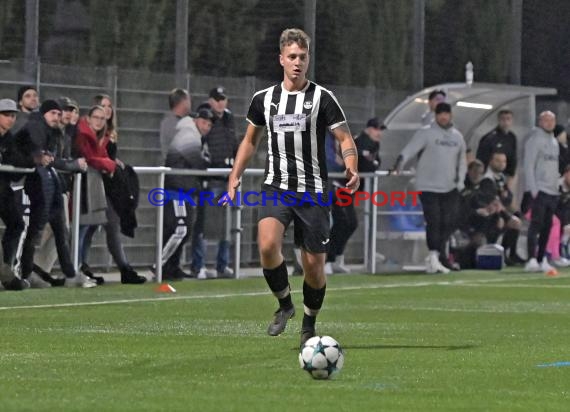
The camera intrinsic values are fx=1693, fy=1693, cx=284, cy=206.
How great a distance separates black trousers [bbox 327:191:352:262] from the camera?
23328 millimetres

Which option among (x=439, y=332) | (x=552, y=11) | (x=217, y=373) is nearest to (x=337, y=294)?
(x=439, y=332)

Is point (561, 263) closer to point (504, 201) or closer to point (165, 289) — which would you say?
point (504, 201)

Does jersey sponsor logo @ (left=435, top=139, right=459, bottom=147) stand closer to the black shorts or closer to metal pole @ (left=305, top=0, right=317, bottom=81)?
metal pole @ (left=305, top=0, right=317, bottom=81)

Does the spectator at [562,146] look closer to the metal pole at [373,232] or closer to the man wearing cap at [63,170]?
the metal pole at [373,232]

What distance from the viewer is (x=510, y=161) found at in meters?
26.6

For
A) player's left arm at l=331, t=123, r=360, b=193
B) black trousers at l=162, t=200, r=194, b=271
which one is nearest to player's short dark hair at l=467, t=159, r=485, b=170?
black trousers at l=162, t=200, r=194, b=271

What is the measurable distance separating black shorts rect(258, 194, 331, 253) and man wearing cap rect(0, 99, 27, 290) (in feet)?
21.0

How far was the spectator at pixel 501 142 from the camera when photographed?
26.5 meters

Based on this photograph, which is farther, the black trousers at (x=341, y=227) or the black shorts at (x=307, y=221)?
the black trousers at (x=341, y=227)

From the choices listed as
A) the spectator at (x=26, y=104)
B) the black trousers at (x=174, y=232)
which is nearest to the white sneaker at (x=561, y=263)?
the black trousers at (x=174, y=232)

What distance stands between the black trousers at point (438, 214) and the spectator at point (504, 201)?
2167mm

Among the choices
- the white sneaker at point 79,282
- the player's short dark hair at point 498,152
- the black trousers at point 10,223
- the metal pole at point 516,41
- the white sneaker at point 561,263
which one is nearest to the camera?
the black trousers at point 10,223

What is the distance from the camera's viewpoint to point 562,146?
2820cm

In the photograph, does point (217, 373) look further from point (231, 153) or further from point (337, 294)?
point (231, 153)
